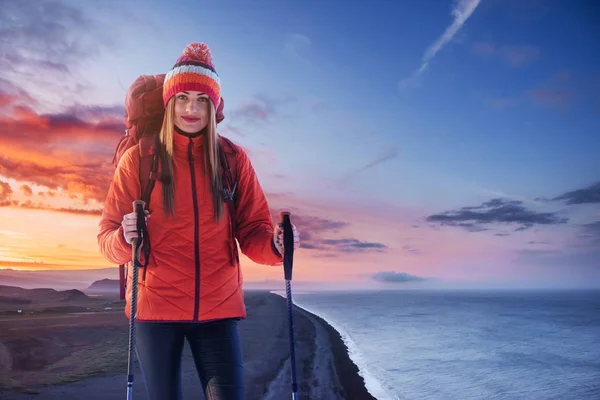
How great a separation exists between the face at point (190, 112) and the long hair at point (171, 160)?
0.03 m

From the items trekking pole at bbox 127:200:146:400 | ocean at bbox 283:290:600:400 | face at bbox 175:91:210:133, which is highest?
face at bbox 175:91:210:133

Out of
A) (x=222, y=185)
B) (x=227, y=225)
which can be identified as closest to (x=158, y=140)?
(x=222, y=185)

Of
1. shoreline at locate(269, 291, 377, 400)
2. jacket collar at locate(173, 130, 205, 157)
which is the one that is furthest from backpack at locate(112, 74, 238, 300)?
shoreline at locate(269, 291, 377, 400)

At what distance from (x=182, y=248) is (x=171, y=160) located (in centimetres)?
50

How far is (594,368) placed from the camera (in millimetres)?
14258

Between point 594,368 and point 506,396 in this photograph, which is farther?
point 594,368

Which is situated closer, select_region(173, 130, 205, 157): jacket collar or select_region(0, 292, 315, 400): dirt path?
select_region(173, 130, 205, 157): jacket collar

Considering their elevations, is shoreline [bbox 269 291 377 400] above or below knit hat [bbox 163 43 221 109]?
below

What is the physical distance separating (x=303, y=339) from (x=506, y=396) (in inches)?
270

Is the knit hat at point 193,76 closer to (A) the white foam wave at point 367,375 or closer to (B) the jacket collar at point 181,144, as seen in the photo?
(B) the jacket collar at point 181,144

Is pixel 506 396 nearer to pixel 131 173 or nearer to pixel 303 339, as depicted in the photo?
pixel 303 339

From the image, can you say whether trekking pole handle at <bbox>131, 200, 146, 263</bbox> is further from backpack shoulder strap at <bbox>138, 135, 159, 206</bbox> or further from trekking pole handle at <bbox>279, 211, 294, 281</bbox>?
trekking pole handle at <bbox>279, 211, 294, 281</bbox>

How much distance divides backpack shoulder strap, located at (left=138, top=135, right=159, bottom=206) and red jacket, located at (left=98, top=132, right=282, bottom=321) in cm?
3

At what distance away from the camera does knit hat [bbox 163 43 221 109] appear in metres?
2.75
